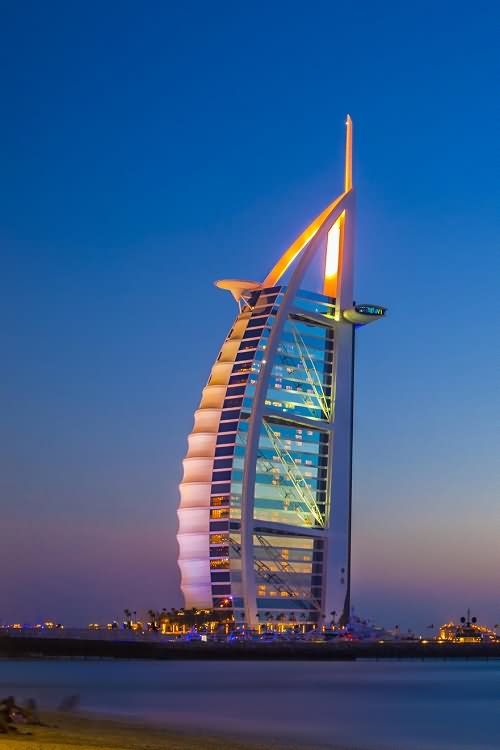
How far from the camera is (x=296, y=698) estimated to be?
66438mm

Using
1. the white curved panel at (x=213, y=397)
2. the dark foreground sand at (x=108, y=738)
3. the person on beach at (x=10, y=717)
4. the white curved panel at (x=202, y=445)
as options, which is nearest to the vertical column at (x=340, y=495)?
the white curved panel at (x=213, y=397)

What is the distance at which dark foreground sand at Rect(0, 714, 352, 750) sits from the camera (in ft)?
101

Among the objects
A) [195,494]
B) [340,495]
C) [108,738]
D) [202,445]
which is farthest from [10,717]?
[340,495]

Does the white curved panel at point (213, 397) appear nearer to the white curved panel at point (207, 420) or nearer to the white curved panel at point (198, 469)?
the white curved panel at point (207, 420)

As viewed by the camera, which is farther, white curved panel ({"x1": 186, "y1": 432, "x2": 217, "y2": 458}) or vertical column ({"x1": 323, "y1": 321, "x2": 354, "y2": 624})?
vertical column ({"x1": 323, "y1": 321, "x2": 354, "y2": 624})

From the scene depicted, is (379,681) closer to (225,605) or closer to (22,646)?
(225,605)

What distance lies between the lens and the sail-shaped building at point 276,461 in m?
115

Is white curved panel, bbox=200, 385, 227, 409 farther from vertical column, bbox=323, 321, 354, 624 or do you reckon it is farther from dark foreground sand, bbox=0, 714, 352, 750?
dark foreground sand, bbox=0, 714, 352, 750

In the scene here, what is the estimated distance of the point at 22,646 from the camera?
11806 cm

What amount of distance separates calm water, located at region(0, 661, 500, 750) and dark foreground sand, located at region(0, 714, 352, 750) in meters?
3.29

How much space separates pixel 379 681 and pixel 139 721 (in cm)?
3604

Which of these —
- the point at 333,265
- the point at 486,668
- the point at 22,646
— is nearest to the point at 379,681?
the point at 486,668

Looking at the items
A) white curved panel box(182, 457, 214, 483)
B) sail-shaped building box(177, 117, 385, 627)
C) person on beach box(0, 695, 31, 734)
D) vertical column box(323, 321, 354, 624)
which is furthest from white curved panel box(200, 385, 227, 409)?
person on beach box(0, 695, 31, 734)

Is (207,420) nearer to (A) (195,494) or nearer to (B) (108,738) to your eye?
(A) (195,494)
